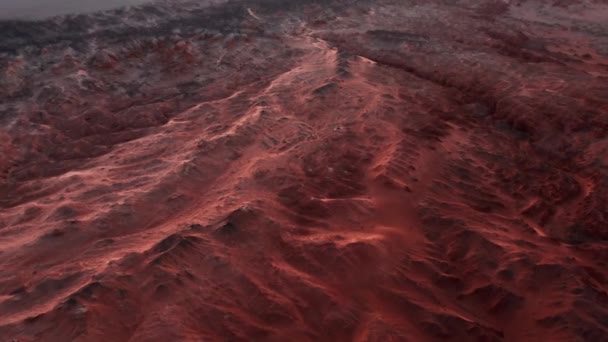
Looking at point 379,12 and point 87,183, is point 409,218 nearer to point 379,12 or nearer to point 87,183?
point 87,183

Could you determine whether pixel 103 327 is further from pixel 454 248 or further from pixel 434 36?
pixel 434 36

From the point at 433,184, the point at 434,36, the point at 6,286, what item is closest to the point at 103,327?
the point at 6,286

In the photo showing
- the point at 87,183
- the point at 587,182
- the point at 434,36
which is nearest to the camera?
the point at 87,183

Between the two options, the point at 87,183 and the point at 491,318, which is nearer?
the point at 491,318

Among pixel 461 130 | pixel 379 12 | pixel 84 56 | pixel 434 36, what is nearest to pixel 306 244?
pixel 461 130

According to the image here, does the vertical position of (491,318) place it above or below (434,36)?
below

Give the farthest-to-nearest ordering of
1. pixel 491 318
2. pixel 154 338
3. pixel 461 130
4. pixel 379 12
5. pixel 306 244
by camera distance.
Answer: pixel 379 12 < pixel 461 130 < pixel 306 244 < pixel 491 318 < pixel 154 338

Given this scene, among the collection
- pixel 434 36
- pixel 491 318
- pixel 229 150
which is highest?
pixel 434 36
